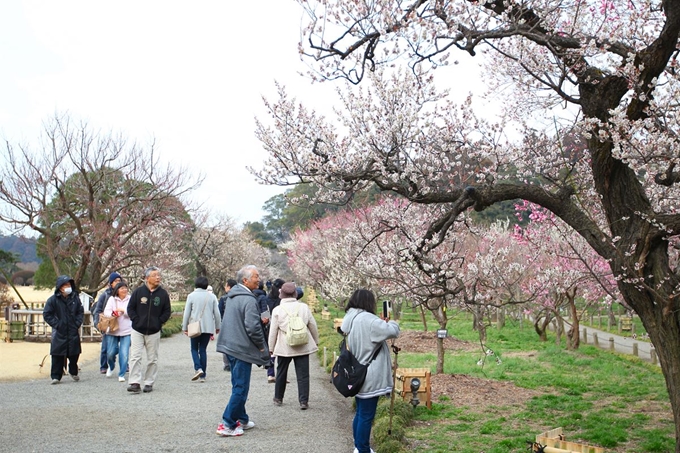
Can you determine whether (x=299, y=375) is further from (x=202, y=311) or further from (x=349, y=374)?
(x=349, y=374)

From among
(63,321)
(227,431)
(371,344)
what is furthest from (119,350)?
(371,344)

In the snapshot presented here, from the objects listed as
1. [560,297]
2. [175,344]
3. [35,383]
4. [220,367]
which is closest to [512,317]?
[560,297]

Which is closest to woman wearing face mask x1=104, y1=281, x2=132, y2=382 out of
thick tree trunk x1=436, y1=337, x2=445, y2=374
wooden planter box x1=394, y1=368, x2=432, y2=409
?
wooden planter box x1=394, y1=368, x2=432, y2=409

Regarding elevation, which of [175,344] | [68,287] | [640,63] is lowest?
[175,344]

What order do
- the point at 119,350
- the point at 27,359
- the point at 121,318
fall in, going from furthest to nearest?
the point at 27,359, the point at 119,350, the point at 121,318

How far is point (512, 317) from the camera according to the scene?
89.8 feet

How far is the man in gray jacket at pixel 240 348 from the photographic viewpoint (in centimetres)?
676

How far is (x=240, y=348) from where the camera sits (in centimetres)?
683

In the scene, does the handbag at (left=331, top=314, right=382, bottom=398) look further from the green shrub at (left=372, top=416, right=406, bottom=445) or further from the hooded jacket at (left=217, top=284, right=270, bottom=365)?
the hooded jacket at (left=217, top=284, right=270, bottom=365)

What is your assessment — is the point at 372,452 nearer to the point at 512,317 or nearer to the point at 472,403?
the point at 472,403

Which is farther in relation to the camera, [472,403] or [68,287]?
[68,287]

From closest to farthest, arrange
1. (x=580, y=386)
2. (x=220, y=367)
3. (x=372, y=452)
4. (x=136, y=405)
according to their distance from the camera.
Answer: (x=372, y=452), (x=136, y=405), (x=580, y=386), (x=220, y=367)

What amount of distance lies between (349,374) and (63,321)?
6132mm

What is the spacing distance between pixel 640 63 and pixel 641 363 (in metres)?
10.9
